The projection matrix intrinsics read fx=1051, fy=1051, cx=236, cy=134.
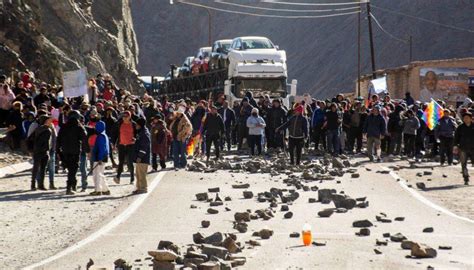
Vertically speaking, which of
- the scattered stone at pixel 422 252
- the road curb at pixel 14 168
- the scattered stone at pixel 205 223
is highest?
the road curb at pixel 14 168

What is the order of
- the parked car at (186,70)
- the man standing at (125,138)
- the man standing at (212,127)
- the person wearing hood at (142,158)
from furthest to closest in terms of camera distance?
the parked car at (186,70) → the man standing at (212,127) → the man standing at (125,138) → the person wearing hood at (142,158)

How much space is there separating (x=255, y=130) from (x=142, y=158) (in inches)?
490

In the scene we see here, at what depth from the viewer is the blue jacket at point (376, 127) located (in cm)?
3234

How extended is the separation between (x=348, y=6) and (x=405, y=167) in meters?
109

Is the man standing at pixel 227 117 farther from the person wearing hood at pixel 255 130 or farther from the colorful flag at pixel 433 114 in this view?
the colorful flag at pixel 433 114

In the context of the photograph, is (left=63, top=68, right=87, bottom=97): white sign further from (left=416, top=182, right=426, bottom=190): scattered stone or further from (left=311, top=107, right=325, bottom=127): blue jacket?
(left=416, top=182, right=426, bottom=190): scattered stone

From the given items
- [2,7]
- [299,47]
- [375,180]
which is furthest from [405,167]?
[299,47]

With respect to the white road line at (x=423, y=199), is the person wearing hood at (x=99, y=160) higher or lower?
higher

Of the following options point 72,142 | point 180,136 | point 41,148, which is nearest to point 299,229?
point 72,142

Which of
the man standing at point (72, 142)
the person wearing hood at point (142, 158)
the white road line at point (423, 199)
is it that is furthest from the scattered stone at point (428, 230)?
the man standing at point (72, 142)

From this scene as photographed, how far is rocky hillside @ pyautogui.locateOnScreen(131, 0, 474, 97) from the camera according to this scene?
113m

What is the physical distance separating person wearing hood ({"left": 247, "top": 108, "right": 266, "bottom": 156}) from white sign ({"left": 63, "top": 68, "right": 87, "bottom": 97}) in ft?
19.6

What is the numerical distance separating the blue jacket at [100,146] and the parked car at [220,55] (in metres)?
24.5

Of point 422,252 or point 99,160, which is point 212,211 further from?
point 422,252
